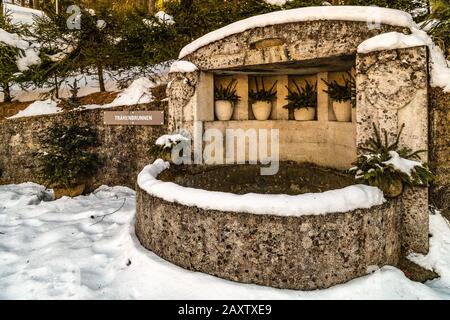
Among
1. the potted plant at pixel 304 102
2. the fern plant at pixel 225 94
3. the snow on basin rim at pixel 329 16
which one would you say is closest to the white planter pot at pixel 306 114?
the potted plant at pixel 304 102

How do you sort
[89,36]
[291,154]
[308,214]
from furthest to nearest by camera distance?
[89,36], [291,154], [308,214]

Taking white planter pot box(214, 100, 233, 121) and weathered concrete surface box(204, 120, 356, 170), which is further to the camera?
white planter pot box(214, 100, 233, 121)

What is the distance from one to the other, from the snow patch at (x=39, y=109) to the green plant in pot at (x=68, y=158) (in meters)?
0.97

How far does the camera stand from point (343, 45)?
4.36 m

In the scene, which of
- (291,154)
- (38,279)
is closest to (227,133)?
(291,154)

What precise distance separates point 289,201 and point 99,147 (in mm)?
5789

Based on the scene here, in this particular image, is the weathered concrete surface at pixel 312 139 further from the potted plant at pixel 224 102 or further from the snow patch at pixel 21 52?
the snow patch at pixel 21 52

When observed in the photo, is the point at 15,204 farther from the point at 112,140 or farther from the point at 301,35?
the point at 301,35

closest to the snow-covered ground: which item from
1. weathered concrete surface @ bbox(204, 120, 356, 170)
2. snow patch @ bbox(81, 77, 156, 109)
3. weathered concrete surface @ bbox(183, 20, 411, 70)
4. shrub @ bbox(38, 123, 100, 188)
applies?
shrub @ bbox(38, 123, 100, 188)

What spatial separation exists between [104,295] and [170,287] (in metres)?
0.66

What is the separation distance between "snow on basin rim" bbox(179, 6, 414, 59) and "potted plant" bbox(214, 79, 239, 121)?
1.18 m

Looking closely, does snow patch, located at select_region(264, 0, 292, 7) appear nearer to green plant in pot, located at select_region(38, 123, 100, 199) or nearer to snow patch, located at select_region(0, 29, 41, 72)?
green plant in pot, located at select_region(38, 123, 100, 199)

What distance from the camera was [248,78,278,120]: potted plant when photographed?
659 cm

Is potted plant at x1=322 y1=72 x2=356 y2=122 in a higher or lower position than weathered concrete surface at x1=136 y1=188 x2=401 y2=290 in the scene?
higher
